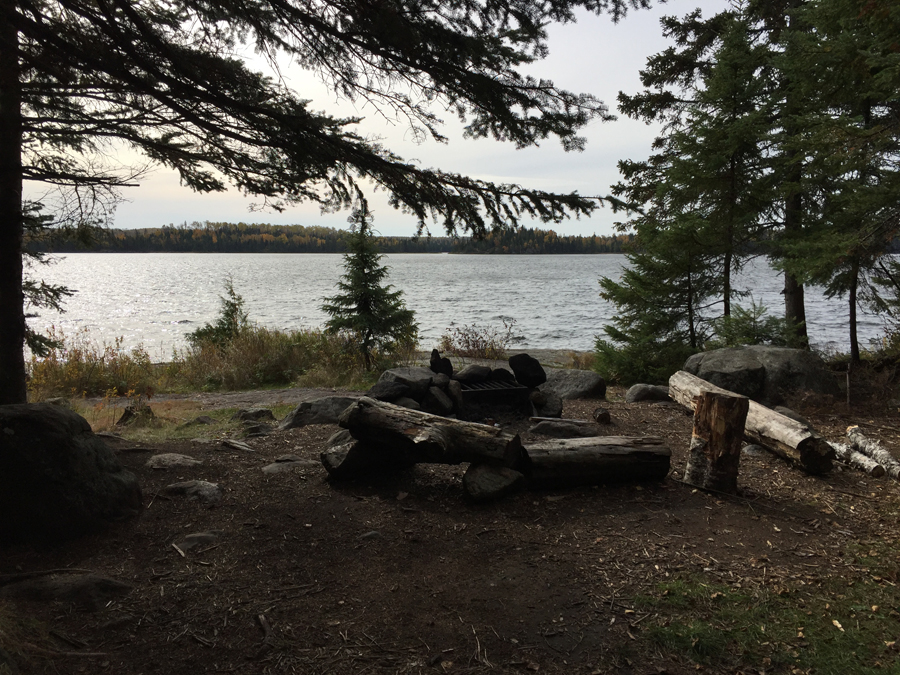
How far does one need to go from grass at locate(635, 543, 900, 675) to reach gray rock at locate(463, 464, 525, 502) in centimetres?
157

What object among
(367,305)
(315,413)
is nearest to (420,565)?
(315,413)

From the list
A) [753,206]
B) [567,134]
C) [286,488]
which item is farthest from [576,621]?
[753,206]

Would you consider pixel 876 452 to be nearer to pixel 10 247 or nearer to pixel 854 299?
pixel 854 299

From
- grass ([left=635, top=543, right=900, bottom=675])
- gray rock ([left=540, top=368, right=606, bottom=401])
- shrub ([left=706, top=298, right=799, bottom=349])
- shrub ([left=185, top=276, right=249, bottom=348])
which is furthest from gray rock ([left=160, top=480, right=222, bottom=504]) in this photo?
shrub ([left=185, top=276, right=249, bottom=348])

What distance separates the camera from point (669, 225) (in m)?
11.1

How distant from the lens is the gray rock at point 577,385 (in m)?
9.05

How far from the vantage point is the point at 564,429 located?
6.74 meters

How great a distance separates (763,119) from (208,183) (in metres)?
10.1

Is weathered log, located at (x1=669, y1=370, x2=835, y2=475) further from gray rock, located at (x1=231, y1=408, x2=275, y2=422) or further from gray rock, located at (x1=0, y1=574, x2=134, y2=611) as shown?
gray rock, located at (x1=231, y1=408, x2=275, y2=422)

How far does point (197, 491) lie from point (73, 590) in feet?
4.99

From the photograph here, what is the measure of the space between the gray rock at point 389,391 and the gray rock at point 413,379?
84 mm

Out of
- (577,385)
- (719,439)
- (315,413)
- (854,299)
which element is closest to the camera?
(719,439)

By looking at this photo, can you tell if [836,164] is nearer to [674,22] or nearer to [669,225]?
[669,225]

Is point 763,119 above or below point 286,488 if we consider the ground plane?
above
